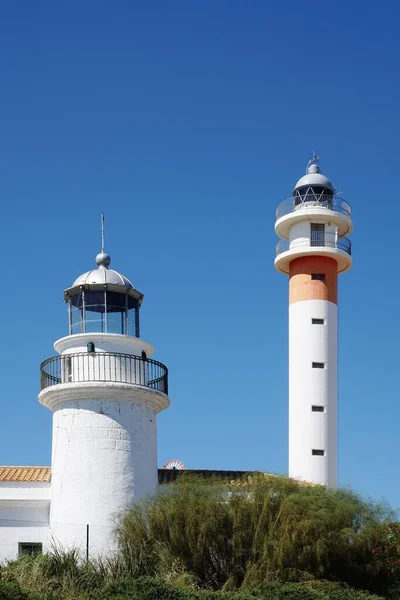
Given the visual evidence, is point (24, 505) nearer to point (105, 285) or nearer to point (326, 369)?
point (105, 285)

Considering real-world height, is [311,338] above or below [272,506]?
above

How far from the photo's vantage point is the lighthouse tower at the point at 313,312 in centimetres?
3422

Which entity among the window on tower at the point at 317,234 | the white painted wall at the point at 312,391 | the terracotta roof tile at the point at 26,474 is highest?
the window on tower at the point at 317,234

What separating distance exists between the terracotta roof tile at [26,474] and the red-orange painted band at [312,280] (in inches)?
457

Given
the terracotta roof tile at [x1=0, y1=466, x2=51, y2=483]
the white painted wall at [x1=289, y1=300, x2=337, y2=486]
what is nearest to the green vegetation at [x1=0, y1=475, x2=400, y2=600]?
the terracotta roof tile at [x1=0, y1=466, x2=51, y2=483]

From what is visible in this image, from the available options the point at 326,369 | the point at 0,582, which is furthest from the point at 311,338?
the point at 0,582

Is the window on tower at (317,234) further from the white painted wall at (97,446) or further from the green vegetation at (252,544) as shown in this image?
the green vegetation at (252,544)

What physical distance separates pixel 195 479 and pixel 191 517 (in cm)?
172

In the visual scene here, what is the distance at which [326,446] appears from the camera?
3419cm

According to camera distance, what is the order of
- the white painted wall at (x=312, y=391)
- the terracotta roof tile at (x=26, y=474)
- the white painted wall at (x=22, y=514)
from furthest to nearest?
the white painted wall at (x=312, y=391) → the terracotta roof tile at (x=26, y=474) → the white painted wall at (x=22, y=514)

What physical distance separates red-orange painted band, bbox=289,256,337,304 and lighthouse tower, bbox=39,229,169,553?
31.9 feet

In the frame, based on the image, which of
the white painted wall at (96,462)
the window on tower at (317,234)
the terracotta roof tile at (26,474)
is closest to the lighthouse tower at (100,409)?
the white painted wall at (96,462)

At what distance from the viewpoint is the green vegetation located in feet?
75.8

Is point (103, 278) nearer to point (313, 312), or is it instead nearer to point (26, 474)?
point (26, 474)
